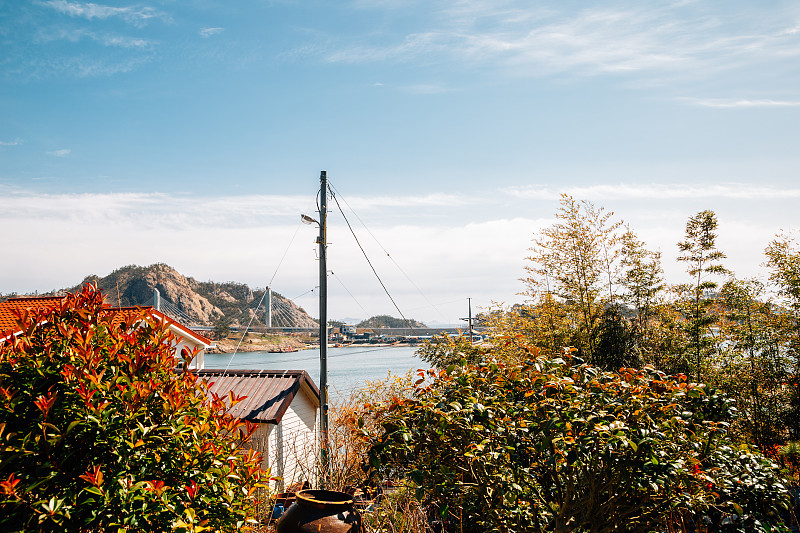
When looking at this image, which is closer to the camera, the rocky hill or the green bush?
the green bush

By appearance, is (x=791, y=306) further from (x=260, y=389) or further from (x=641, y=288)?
(x=260, y=389)

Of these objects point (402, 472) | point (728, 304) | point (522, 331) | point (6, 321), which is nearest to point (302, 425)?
point (522, 331)

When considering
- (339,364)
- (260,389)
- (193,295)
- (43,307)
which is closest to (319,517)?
(43,307)

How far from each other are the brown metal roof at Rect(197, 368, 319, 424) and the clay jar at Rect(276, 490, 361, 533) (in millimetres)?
5173

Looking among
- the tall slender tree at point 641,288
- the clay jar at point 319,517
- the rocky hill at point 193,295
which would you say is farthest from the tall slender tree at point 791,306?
the rocky hill at point 193,295

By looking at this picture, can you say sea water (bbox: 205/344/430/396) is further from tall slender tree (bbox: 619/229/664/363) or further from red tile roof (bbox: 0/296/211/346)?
tall slender tree (bbox: 619/229/664/363)

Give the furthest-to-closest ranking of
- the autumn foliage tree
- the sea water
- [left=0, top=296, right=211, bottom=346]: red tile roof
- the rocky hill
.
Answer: the rocky hill → the sea water → [left=0, top=296, right=211, bottom=346]: red tile roof → the autumn foliage tree

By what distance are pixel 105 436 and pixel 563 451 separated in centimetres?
244

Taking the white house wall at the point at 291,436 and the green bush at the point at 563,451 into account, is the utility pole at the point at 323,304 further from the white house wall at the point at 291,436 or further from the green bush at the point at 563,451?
the green bush at the point at 563,451

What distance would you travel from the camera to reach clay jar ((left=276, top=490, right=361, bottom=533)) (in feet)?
12.0

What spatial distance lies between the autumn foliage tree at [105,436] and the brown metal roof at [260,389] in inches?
245

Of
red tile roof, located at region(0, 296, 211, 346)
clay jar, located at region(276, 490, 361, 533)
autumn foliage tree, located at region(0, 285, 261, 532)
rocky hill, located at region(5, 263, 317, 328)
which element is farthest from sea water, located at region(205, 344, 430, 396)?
autumn foliage tree, located at region(0, 285, 261, 532)

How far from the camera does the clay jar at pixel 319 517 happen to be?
3662 millimetres

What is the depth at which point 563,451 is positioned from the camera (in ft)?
10.3
